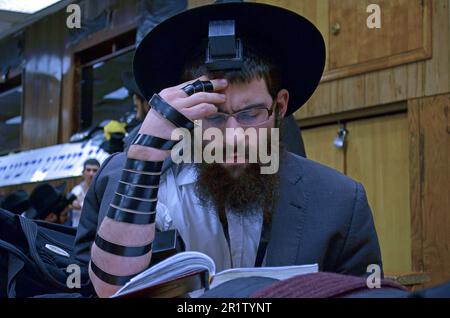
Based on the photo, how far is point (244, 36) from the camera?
1.81 meters

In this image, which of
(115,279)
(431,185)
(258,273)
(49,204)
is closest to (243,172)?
(115,279)

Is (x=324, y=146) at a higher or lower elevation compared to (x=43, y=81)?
lower

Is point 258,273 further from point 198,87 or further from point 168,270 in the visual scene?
point 198,87

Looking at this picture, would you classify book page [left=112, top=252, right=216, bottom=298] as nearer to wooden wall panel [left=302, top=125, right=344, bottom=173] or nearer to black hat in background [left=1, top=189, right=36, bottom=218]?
wooden wall panel [left=302, top=125, right=344, bottom=173]

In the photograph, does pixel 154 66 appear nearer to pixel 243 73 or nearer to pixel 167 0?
pixel 243 73

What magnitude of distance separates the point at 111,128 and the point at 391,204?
277 centimetres

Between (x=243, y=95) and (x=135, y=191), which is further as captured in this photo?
(x=243, y=95)

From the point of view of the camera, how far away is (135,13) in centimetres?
762

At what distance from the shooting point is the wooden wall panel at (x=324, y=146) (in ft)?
17.2

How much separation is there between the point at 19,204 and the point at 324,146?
2309 millimetres

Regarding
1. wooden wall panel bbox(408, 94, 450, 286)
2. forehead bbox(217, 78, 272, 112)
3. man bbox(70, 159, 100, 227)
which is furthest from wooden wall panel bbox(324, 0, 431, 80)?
forehead bbox(217, 78, 272, 112)

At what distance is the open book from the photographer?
1.10 m

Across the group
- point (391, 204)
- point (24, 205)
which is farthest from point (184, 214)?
point (24, 205)

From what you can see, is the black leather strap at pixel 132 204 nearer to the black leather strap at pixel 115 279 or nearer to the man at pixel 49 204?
the black leather strap at pixel 115 279
